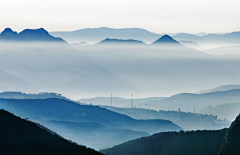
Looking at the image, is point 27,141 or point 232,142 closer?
point 27,141

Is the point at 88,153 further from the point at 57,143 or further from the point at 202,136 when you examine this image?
the point at 202,136

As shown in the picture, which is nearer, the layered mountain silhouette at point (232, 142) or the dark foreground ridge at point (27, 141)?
the dark foreground ridge at point (27, 141)

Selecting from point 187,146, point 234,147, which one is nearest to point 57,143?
point 234,147

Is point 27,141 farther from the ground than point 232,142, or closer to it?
closer to it

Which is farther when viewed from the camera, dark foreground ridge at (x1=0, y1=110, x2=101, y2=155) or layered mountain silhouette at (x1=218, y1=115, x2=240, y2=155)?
layered mountain silhouette at (x1=218, y1=115, x2=240, y2=155)

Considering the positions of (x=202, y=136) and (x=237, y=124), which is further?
(x=202, y=136)

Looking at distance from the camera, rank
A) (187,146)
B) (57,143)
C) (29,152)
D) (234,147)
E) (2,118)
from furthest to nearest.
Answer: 1. (187,146)
2. (234,147)
3. (2,118)
4. (57,143)
5. (29,152)

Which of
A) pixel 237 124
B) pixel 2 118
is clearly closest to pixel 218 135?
pixel 237 124

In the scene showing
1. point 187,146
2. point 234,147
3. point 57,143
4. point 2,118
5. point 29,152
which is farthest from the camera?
point 187,146
